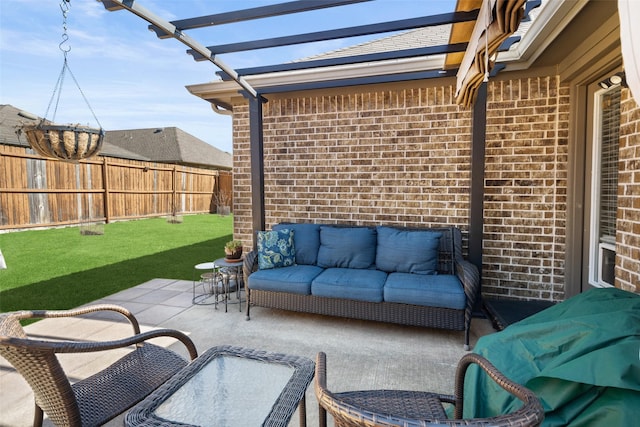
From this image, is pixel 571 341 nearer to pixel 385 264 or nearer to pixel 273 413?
pixel 273 413

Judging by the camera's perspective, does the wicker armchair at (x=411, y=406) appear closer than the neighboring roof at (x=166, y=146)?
Yes

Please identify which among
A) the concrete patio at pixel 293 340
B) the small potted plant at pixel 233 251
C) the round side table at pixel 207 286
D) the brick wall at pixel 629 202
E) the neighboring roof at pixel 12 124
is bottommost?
the concrete patio at pixel 293 340

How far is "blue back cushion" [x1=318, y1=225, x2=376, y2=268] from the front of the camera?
163 inches

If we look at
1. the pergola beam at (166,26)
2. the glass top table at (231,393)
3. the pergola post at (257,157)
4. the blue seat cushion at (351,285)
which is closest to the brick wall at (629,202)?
the blue seat cushion at (351,285)

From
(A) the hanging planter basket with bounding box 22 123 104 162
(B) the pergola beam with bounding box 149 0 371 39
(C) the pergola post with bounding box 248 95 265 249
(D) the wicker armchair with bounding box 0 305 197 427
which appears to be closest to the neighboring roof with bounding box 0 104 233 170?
(C) the pergola post with bounding box 248 95 265 249

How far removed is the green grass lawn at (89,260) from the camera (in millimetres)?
4500

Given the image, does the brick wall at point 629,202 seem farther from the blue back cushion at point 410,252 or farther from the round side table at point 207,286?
the round side table at point 207,286

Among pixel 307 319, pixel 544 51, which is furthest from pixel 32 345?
pixel 544 51

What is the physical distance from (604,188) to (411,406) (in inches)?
129

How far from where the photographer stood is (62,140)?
314 centimetres

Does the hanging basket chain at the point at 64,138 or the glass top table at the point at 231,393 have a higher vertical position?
the hanging basket chain at the point at 64,138

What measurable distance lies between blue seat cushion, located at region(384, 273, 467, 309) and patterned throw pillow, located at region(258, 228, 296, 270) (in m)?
1.30

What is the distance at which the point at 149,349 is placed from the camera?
7.18 ft

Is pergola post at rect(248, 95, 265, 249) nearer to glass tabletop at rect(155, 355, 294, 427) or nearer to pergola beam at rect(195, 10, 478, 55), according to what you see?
pergola beam at rect(195, 10, 478, 55)
